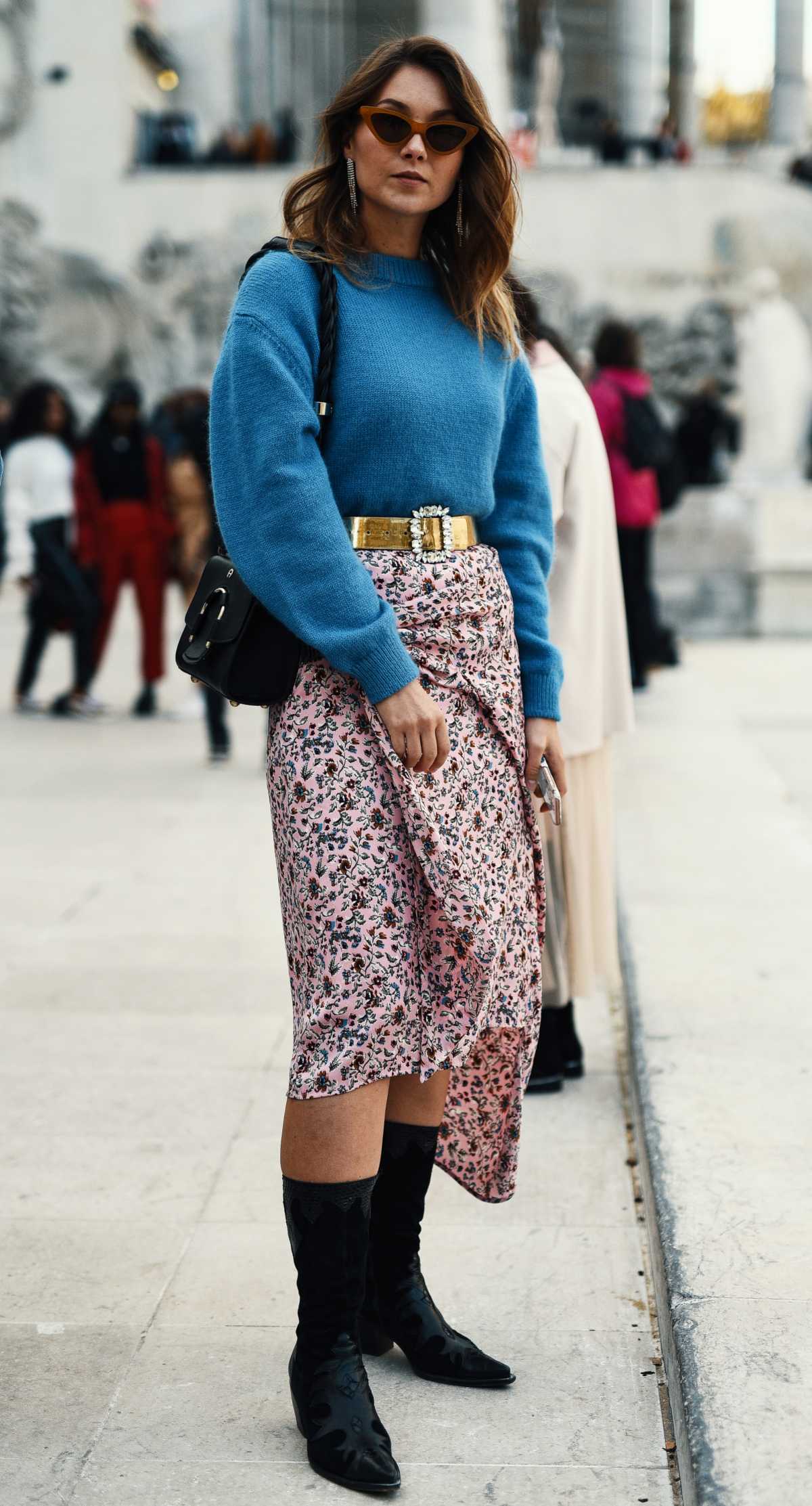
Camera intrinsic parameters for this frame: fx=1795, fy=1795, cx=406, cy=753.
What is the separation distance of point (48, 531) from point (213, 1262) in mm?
7427

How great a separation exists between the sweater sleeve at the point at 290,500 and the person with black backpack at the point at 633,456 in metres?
6.48

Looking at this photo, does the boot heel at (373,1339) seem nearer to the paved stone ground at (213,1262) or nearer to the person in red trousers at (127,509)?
the paved stone ground at (213,1262)

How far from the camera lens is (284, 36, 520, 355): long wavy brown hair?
7.72 feet

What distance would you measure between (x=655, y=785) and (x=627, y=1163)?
138 inches

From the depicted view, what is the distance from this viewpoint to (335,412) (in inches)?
90.1

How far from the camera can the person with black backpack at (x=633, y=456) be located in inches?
351

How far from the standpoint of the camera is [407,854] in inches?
90.4

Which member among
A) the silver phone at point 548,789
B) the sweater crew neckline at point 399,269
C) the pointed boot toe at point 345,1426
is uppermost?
the sweater crew neckline at point 399,269

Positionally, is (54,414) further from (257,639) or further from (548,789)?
(257,639)

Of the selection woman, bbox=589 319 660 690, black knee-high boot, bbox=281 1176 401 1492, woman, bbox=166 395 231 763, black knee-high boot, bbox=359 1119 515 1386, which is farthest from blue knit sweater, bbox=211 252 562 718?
woman, bbox=589 319 660 690

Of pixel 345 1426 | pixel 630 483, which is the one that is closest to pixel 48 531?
pixel 630 483

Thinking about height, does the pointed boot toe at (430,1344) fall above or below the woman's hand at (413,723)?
below

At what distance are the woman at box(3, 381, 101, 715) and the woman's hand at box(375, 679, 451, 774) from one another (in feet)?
25.5

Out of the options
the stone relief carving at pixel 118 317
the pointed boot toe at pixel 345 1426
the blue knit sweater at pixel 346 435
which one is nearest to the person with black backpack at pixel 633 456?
the blue knit sweater at pixel 346 435
